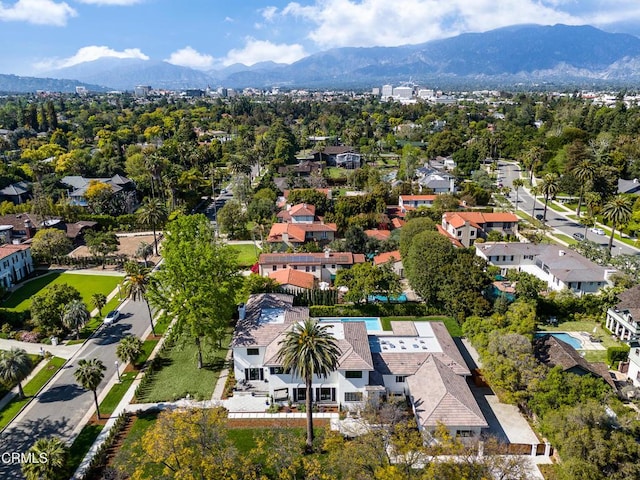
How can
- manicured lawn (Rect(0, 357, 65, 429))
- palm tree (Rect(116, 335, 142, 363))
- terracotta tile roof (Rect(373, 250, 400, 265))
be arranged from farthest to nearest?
terracotta tile roof (Rect(373, 250, 400, 265)) → palm tree (Rect(116, 335, 142, 363)) → manicured lawn (Rect(0, 357, 65, 429))

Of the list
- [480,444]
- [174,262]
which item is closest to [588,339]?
[480,444]

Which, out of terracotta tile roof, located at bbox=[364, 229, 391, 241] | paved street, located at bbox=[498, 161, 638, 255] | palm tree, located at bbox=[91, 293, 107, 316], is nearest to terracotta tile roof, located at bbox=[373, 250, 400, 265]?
terracotta tile roof, located at bbox=[364, 229, 391, 241]

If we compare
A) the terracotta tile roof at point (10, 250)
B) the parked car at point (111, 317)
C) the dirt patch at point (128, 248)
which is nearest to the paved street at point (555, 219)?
the parked car at point (111, 317)

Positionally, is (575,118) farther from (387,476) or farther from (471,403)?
(387,476)

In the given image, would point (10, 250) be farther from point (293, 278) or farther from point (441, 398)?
point (441, 398)

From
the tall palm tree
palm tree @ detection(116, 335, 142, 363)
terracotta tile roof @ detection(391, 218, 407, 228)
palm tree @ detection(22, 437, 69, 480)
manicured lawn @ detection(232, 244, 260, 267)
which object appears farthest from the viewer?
the tall palm tree

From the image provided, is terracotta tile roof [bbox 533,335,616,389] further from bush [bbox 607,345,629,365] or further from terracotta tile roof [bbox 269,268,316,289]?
terracotta tile roof [bbox 269,268,316,289]

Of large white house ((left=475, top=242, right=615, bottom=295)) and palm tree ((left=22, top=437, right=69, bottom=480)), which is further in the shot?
large white house ((left=475, top=242, right=615, bottom=295))
